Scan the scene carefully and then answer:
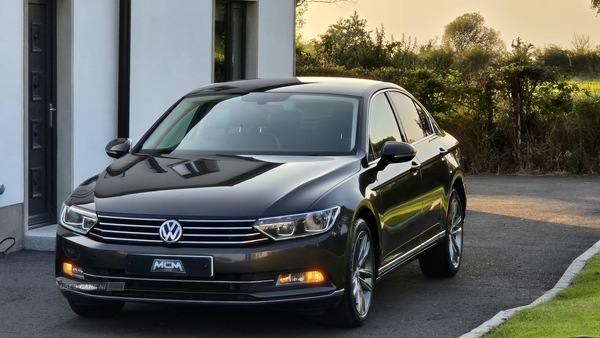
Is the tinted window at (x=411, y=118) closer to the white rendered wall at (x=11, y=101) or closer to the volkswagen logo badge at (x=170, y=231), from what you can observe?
the volkswagen logo badge at (x=170, y=231)

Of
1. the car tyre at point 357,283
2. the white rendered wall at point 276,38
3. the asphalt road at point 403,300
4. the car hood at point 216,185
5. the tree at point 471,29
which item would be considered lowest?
the asphalt road at point 403,300

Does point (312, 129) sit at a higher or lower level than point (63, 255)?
higher

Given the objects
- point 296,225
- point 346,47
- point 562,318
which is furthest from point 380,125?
point 346,47

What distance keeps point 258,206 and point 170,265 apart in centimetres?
64

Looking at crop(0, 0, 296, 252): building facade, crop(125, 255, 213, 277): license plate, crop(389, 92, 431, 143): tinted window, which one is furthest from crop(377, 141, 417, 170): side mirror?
crop(0, 0, 296, 252): building facade

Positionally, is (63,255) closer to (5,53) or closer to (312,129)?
(312,129)

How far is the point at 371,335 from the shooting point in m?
6.96

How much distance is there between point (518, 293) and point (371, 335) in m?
2.22

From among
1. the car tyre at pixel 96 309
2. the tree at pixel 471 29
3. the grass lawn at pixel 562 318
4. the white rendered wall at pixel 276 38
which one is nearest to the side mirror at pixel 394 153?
the grass lawn at pixel 562 318

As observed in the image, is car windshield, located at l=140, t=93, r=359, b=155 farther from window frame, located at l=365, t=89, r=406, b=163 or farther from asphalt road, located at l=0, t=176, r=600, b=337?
asphalt road, located at l=0, t=176, r=600, b=337

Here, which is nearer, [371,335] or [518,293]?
[371,335]

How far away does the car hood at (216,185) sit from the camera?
648 centimetres

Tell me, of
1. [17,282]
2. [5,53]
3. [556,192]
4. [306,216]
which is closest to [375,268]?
[306,216]

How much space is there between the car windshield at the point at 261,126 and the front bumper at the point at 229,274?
50.6 inches
